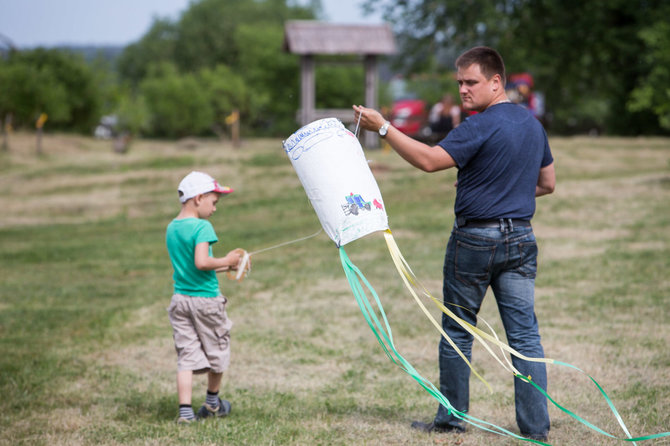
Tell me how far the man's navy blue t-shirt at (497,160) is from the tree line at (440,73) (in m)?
12.0

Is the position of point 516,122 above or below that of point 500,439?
above

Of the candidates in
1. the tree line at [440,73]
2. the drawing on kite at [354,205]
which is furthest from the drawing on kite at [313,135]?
the tree line at [440,73]

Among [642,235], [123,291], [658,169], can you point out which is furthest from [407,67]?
[123,291]

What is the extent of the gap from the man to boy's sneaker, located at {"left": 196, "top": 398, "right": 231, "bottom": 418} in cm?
154

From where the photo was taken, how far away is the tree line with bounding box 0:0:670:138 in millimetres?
23344

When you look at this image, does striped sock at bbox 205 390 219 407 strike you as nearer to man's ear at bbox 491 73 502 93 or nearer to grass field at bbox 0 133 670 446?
grass field at bbox 0 133 670 446

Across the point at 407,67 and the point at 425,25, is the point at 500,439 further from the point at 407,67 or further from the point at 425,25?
the point at 407,67

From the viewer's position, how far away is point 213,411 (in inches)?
181

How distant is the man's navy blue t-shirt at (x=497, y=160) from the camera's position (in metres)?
3.67

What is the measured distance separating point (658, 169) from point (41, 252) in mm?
13627

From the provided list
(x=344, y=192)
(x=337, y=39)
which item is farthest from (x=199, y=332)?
(x=337, y=39)

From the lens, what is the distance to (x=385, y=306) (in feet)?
24.7

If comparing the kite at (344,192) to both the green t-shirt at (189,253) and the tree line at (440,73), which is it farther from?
the tree line at (440,73)

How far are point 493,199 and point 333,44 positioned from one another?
58.6 ft
